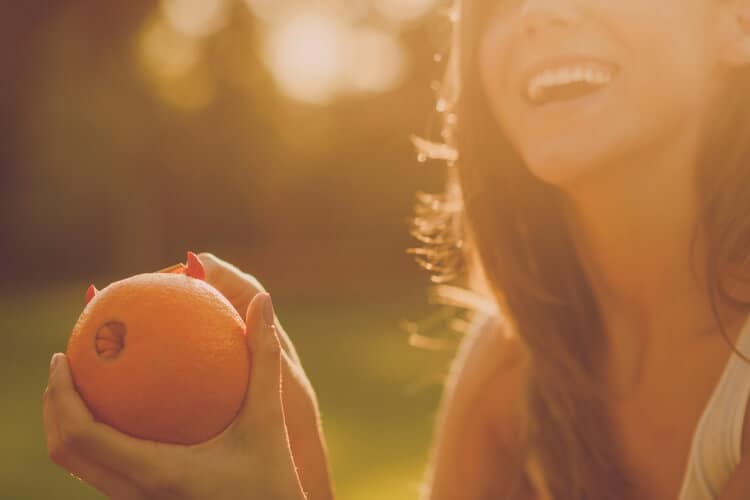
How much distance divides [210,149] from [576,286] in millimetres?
30179

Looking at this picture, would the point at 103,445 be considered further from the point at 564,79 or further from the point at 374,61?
the point at 374,61

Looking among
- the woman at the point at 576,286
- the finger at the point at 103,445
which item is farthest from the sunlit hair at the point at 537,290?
the finger at the point at 103,445

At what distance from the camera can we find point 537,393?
3.55 m

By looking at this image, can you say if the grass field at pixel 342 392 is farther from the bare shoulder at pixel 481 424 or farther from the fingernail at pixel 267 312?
the fingernail at pixel 267 312

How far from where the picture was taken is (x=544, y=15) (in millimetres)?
2877

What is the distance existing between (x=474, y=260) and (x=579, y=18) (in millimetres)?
1133

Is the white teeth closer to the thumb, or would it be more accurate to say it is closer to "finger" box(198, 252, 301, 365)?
"finger" box(198, 252, 301, 365)

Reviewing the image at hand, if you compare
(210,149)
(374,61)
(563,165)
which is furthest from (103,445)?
(374,61)

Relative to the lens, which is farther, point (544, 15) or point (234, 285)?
point (544, 15)

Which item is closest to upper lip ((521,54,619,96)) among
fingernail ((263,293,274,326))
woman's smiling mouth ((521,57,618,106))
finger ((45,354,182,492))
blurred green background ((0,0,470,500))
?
woman's smiling mouth ((521,57,618,106))

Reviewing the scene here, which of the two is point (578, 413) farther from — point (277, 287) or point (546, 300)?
point (277, 287)

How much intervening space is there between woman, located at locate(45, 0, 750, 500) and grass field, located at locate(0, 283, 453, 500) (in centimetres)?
126

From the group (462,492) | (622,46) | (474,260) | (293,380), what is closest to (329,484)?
(293,380)

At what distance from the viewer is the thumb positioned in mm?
2111
